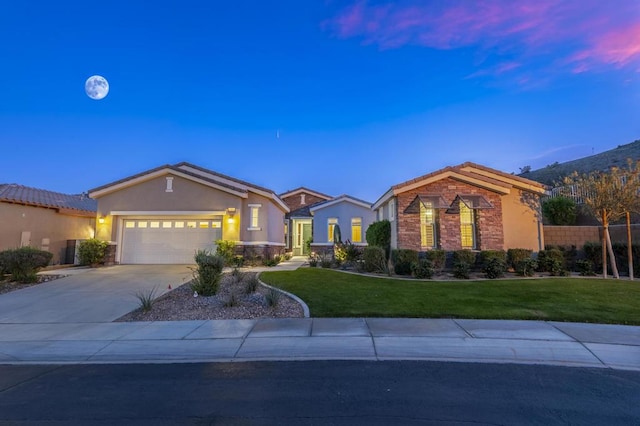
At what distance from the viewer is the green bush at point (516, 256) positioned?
533 inches

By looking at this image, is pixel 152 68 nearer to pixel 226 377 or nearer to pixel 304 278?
pixel 304 278

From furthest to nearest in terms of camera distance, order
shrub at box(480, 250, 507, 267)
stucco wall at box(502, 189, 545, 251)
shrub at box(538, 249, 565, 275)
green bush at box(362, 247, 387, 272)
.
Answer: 1. stucco wall at box(502, 189, 545, 251)
2. green bush at box(362, 247, 387, 272)
3. shrub at box(480, 250, 507, 267)
4. shrub at box(538, 249, 565, 275)

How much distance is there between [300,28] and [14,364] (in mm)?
14551

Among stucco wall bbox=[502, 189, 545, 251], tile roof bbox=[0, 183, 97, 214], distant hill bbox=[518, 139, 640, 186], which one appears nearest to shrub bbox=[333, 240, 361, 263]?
stucco wall bbox=[502, 189, 545, 251]

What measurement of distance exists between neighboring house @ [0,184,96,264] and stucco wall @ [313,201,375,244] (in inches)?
596

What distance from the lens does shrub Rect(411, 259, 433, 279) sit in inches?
506

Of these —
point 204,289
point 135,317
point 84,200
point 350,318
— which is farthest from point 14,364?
point 84,200

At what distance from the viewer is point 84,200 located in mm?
24375

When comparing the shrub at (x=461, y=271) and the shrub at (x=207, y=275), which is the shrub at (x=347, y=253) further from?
the shrub at (x=207, y=275)

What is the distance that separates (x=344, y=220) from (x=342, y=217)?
10.9 inches

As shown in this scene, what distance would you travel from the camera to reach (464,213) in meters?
15.6

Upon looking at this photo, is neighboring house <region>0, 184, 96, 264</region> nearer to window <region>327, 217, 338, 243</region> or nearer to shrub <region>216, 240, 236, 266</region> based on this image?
shrub <region>216, 240, 236, 266</region>

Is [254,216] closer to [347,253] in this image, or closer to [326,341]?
[347,253]

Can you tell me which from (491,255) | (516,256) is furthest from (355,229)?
(516,256)
